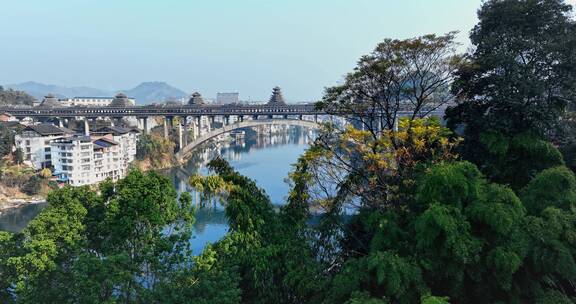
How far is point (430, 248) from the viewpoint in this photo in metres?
3.06

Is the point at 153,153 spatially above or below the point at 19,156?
below

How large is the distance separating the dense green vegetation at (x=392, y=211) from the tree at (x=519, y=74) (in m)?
0.02

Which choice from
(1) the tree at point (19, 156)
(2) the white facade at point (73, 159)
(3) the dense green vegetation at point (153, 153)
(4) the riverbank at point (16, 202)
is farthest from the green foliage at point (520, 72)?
(3) the dense green vegetation at point (153, 153)

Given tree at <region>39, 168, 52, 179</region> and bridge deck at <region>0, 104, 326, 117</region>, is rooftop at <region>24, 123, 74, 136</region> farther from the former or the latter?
bridge deck at <region>0, 104, 326, 117</region>

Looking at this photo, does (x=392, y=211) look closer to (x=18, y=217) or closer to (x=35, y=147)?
(x=18, y=217)

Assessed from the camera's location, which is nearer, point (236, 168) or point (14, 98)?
point (236, 168)

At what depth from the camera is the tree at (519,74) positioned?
4324 millimetres

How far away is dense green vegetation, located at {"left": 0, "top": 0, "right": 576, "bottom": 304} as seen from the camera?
3025 millimetres

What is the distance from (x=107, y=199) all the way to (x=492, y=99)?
437cm

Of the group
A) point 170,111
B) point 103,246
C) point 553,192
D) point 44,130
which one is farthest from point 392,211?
point 170,111

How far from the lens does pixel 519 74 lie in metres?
4.40

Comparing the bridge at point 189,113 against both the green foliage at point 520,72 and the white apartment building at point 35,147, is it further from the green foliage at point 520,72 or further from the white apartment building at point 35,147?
the green foliage at point 520,72

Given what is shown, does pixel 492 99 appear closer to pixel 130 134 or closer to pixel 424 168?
pixel 424 168

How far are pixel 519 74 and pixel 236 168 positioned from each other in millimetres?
18887
